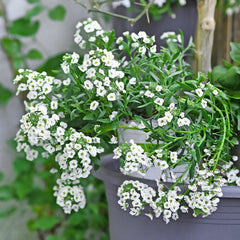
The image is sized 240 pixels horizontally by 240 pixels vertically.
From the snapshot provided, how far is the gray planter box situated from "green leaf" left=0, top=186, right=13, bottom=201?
0.61 meters

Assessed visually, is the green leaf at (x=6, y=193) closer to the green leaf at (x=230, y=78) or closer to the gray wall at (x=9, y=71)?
the gray wall at (x=9, y=71)

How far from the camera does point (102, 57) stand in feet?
2.24

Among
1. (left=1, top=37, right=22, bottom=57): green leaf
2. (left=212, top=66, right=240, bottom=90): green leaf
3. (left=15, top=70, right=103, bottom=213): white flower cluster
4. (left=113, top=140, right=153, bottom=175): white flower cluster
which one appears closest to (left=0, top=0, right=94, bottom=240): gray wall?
(left=1, top=37, right=22, bottom=57): green leaf

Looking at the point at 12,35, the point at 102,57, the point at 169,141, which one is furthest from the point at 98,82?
the point at 12,35

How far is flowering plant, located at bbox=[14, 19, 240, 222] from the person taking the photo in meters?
0.67

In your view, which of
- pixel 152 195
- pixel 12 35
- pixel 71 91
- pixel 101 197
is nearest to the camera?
pixel 152 195

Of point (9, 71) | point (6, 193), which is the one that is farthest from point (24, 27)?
point (6, 193)

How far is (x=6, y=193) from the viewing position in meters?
1.30

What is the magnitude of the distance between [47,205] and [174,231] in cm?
81

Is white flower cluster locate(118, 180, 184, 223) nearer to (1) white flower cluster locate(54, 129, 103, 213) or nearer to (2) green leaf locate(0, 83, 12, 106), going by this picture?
(1) white flower cluster locate(54, 129, 103, 213)

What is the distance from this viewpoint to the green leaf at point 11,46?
1336 millimetres

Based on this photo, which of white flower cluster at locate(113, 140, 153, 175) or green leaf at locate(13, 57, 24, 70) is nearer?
white flower cluster at locate(113, 140, 153, 175)

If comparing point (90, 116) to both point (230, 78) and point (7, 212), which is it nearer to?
point (230, 78)

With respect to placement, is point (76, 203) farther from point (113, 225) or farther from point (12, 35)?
point (12, 35)
